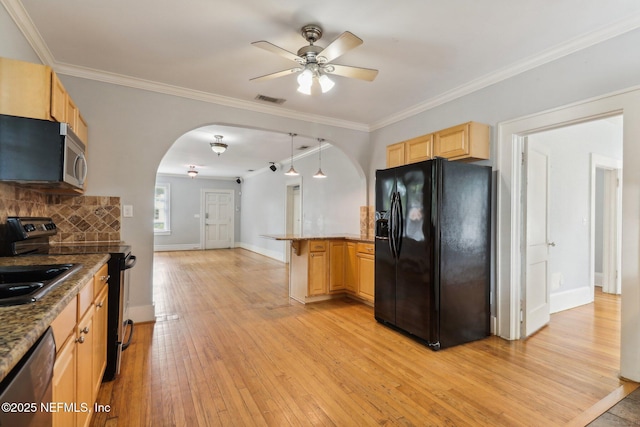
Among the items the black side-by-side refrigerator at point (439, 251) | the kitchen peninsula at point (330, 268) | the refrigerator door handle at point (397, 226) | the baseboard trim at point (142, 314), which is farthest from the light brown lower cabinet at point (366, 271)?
the baseboard trim at point (142, 314)

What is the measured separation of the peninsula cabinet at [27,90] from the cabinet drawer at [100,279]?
3.42 ft

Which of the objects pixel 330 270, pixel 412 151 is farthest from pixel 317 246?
pixel 412 151

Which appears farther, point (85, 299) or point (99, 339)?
point (99, 339)

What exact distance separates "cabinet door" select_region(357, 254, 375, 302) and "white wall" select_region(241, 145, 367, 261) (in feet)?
3.66

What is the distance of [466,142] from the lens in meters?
3.02

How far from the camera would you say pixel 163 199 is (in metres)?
9.86

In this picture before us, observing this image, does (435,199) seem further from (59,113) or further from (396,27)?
(59,113)

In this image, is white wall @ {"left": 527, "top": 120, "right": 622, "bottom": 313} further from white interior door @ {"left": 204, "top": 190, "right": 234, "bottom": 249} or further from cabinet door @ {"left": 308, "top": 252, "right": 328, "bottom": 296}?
white interior door @ {"left": 204, "top": 190, "right": 234, "bottom": 249}

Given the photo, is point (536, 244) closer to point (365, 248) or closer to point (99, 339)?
point (365, 248)

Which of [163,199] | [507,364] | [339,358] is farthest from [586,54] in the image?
[163,199]

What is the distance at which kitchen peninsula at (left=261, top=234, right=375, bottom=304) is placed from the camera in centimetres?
404

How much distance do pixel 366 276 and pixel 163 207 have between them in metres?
8.27

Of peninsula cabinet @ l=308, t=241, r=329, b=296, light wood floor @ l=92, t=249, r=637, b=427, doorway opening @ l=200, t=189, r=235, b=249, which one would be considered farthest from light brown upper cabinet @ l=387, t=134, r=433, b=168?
doorway opening @ l=200, t=189, r=235, b=249

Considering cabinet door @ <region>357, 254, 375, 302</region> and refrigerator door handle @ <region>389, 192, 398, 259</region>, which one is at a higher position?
refrigerator door handle @ <region>389, 192, 398, 259</region>
